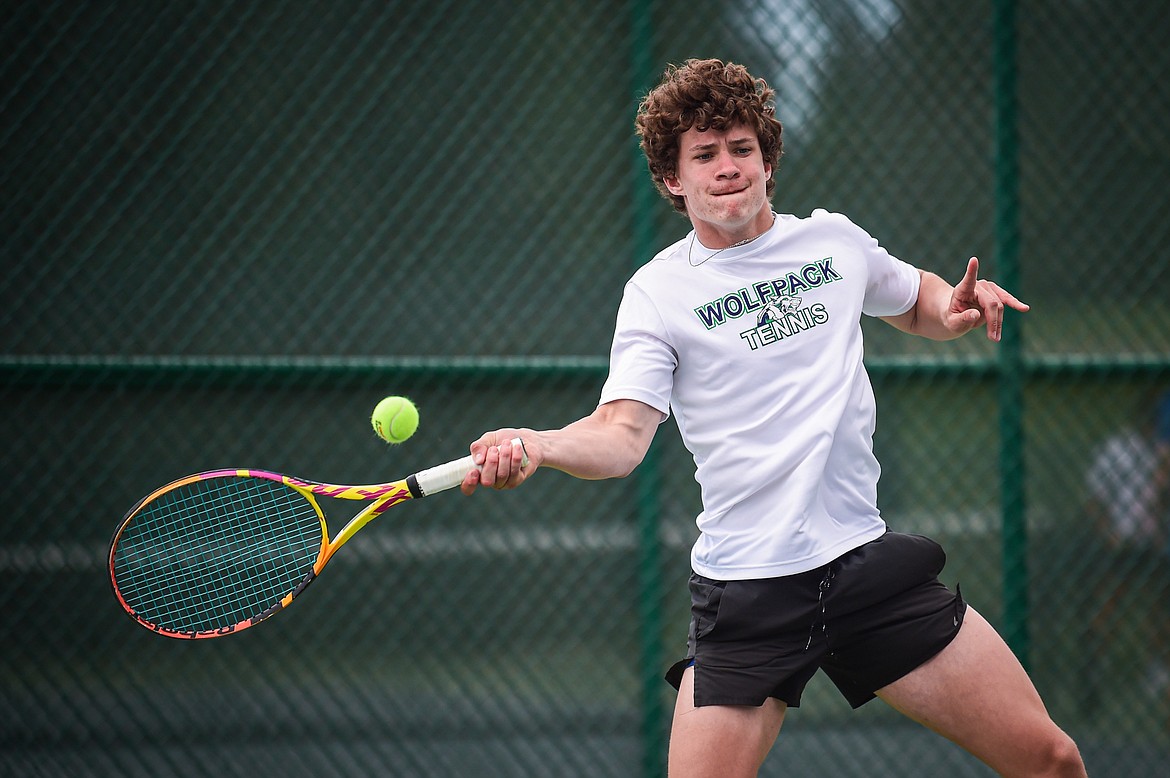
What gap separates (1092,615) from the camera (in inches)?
157

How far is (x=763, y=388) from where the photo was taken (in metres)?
2.33

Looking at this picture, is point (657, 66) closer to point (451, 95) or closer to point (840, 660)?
point (451, 95)

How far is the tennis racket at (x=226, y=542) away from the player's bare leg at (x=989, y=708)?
38.5 inches

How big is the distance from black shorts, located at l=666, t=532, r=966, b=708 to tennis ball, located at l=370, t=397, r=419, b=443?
0.69 m

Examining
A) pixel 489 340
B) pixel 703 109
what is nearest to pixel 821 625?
pixel 703 109

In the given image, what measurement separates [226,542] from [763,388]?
57.1 inches

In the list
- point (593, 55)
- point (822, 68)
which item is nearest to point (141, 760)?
point (593, 55)

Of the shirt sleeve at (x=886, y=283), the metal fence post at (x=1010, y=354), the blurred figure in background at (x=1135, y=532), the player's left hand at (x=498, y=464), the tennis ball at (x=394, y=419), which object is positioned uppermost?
the tennis ball at (x=394, y=419)

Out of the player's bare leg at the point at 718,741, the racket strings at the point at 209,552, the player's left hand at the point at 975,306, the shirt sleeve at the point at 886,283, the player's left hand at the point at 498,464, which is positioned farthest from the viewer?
the racket strings at the point at 209,552

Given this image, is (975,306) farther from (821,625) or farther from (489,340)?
(489,340)

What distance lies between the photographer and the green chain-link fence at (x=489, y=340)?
369cm

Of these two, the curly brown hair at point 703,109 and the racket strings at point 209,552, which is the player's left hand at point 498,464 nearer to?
the racket strings at point 209,552

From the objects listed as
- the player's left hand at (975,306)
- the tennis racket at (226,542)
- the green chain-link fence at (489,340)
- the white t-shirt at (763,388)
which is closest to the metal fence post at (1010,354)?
the green chain-link fence at (489,340)

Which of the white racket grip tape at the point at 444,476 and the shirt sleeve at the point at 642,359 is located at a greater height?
the white racket grip tape at the point at 444,476
